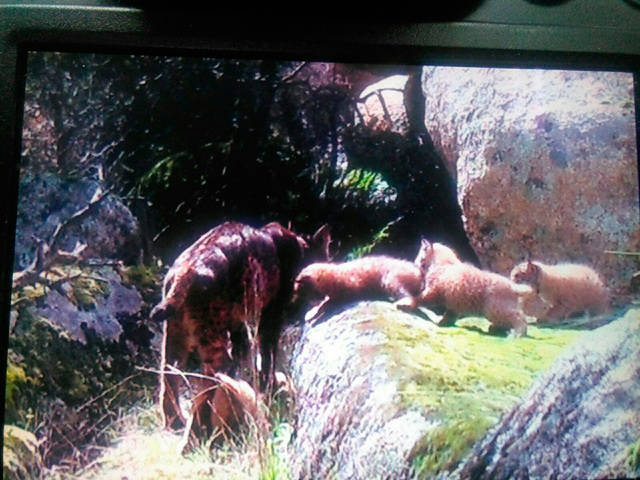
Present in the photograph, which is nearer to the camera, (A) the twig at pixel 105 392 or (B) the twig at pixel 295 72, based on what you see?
(A) the twig at pixel 105 392

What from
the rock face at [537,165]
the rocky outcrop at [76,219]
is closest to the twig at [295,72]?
the rock face at [537,165]

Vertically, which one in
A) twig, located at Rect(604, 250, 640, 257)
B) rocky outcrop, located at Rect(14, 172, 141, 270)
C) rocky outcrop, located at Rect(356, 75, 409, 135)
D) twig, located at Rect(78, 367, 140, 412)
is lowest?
twig, located at Rect(78, 367, 140, 412)

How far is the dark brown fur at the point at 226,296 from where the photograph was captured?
3.50ft

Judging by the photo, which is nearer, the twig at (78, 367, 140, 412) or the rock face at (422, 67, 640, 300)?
the twig at (78, 367, 140, 412)

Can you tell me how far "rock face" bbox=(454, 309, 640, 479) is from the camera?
3.50 feet

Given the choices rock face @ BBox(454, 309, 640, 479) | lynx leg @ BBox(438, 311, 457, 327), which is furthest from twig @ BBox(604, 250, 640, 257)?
lynx leg @ BBox(438, 311, 457, 327)

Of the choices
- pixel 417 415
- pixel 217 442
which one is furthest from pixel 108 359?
pixel 417 415

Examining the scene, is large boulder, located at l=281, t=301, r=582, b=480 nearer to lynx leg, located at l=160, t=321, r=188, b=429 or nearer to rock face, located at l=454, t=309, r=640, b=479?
rock face, located at l=454, t=309, r=640, b=479

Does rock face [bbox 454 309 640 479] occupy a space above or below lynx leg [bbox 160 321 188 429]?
below

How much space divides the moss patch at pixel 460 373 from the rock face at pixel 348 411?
21 mm

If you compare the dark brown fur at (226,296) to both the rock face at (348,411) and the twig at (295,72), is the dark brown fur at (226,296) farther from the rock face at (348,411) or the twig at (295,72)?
the twig at (295,72)

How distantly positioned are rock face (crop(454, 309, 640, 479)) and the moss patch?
2 centimetres

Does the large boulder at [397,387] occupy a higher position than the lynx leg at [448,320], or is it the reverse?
the lynx leg at [448,320]

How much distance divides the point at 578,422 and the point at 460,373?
0.64 ft
